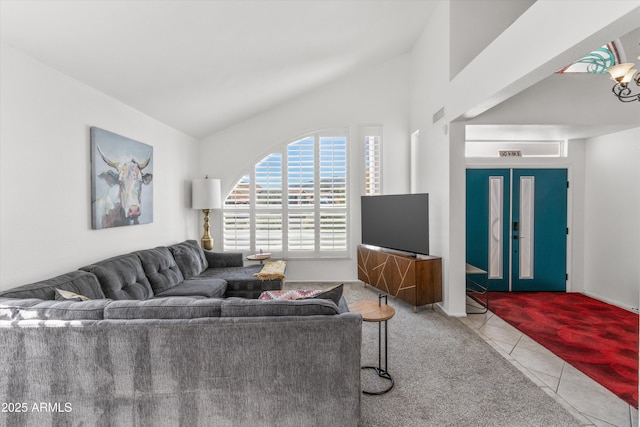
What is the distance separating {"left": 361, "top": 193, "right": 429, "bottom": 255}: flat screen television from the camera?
4.06m

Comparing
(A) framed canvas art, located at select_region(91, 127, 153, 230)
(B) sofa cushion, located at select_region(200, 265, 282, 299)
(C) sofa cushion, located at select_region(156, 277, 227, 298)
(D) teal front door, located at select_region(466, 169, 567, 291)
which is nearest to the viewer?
(A) framed canvas art, located at select_region(91, 127, 153, 230)

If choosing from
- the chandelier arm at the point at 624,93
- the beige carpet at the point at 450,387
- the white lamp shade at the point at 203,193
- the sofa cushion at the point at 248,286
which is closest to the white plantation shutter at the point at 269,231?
the white lamp shade at the point at 203,193

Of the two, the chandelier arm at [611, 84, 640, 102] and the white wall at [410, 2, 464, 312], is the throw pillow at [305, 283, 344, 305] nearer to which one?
the white wall at [410, 2, 464, 312]

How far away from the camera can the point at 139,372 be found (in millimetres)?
1690

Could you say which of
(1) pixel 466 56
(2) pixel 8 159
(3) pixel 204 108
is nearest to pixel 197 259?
(3) pixel 204 108

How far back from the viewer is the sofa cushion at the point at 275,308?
5.82ft

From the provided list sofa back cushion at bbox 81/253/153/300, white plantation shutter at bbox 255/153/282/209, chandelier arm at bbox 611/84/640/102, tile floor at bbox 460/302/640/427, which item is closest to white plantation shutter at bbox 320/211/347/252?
white plantation shutter at bbox 255/153/282/209

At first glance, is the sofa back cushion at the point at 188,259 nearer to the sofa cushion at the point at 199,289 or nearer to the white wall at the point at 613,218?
the sofa cushion at the point at 199,289

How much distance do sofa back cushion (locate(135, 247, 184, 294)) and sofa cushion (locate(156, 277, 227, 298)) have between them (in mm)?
84

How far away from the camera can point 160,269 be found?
145 inches

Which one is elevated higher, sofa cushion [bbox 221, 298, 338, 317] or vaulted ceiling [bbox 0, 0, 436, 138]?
vaulted ceiling [bbox 0, 0, 436, 138]

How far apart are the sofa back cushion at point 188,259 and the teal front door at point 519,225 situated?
3.97 meters

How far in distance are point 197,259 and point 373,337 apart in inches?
102

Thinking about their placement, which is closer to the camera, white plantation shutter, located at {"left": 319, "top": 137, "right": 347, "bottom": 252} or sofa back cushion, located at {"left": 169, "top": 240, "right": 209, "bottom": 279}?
sofa back cushion, located at {"left": 169, "top": 240, "right": 209, "bottom": 279}
